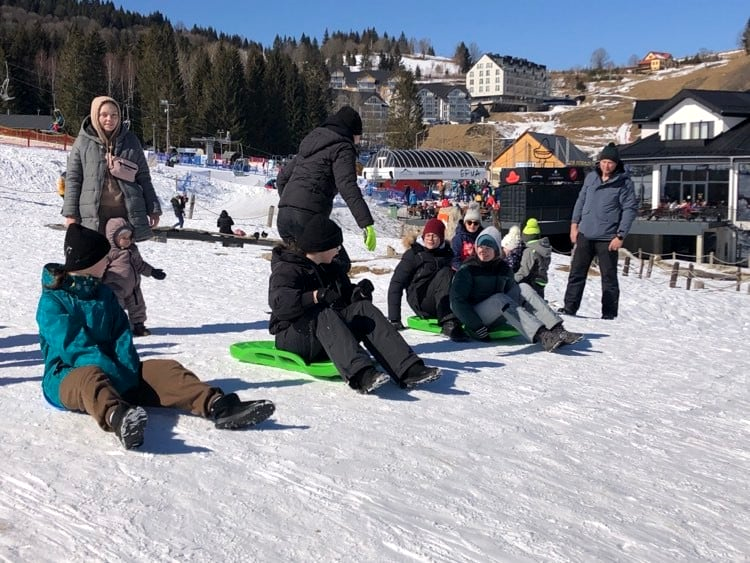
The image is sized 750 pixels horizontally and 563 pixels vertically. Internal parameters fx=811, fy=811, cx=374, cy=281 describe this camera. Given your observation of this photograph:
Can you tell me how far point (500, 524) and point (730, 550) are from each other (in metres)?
0.94

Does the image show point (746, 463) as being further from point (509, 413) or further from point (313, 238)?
point (313, 238)

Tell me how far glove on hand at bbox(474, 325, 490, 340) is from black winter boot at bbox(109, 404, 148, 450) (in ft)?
11.9

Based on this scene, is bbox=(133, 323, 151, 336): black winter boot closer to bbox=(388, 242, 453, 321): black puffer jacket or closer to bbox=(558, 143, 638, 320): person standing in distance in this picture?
bbox=(388, 242, 453, 321): black puffer jacket

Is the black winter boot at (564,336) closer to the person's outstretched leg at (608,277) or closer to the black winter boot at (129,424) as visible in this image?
the person's outstretched leg at (608,277)

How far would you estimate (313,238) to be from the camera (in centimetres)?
500

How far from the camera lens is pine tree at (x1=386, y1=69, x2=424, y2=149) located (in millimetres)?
96062

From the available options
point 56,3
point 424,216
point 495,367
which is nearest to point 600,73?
point 56,3

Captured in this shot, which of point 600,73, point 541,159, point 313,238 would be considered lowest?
point 313,238

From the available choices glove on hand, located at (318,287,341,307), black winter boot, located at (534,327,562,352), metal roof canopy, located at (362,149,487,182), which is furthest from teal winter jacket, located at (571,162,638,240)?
metal roof canopy, located at (362,149,487,182)

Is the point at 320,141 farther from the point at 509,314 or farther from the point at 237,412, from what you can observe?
the point at 237,412

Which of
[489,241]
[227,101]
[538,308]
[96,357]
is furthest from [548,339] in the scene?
[227,101]

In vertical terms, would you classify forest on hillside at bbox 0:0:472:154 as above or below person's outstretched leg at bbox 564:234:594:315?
above

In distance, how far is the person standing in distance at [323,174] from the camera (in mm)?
5660

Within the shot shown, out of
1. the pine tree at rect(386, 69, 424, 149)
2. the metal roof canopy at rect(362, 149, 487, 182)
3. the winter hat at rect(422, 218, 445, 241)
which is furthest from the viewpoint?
the pine tree at rect(386, 69, 424, 149)
